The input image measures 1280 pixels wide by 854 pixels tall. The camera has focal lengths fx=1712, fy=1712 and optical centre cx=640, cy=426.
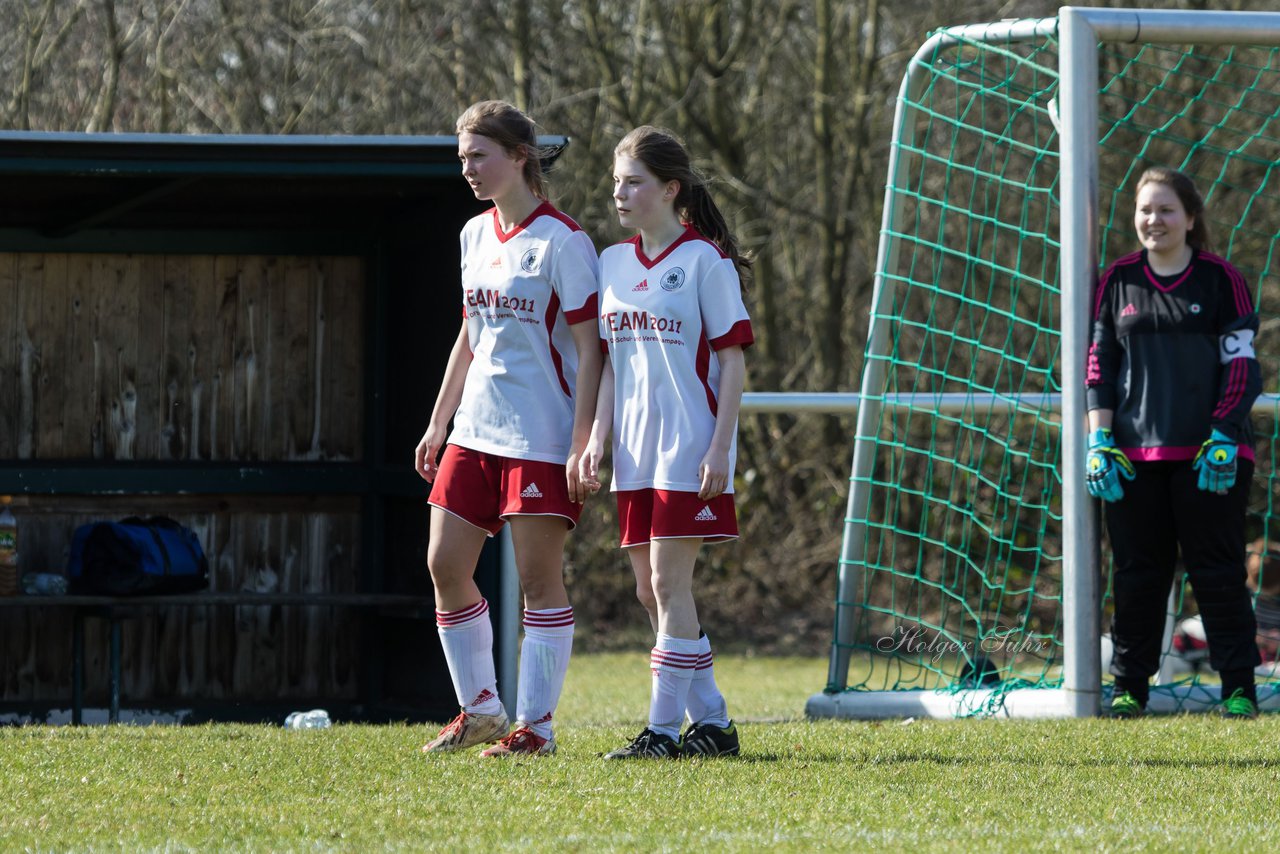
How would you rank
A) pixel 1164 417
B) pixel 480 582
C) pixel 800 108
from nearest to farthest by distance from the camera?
pixel 1164 417, pixel 480 582, pixel 800 108

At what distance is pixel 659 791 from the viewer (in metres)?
4.28

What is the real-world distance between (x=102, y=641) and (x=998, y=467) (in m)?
8.59

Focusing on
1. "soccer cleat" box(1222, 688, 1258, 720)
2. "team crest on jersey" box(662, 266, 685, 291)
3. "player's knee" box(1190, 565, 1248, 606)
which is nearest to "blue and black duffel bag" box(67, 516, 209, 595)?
"team crest on jersey" box(662, 266, 685, 291)

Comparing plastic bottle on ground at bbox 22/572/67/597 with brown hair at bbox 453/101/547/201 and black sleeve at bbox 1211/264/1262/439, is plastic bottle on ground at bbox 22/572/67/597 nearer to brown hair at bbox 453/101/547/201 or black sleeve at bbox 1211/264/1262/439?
brown hair at bbox 453/101/547/201

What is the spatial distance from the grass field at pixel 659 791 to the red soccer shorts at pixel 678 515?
636mm

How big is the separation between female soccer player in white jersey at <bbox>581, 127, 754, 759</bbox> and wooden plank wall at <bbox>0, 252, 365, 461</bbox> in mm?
3538

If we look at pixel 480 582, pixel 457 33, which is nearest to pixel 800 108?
pixel 457 33

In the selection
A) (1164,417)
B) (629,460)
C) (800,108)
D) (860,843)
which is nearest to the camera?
(860,843)

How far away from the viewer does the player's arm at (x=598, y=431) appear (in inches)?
185

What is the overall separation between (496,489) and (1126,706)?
9.18 feet

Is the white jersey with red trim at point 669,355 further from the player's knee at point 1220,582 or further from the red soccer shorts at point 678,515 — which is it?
the player's knee at point 1220,582

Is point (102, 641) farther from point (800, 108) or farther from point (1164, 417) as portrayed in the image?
point (800, 108)

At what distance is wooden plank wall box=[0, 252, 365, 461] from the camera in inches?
314

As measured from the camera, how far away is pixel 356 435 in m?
8.20
